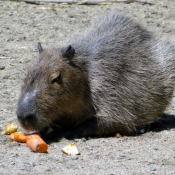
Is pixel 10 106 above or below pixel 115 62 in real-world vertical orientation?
below

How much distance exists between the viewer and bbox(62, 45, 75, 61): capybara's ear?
6.32 meters

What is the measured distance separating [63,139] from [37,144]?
52 cm

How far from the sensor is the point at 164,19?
10.5m

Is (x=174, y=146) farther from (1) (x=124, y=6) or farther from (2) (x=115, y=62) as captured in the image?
(1) (x=124, y=6)

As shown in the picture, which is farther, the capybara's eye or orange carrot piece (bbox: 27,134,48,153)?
the capybara's eye

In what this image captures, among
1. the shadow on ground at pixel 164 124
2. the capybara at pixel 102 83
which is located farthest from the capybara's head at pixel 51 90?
the shadow on ground at pixel 164 124

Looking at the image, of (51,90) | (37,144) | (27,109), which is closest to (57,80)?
(51,90)

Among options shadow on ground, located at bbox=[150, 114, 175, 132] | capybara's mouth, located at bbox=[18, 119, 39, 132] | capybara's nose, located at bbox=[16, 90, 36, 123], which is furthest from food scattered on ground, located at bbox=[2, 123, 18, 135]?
shadow on ground, located at bbox=[150, 114, 175, 132]

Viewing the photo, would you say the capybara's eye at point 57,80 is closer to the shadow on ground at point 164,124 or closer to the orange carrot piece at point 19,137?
the orange carrot piece at point 19,137

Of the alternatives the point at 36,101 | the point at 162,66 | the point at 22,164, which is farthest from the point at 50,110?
the point at 162,66

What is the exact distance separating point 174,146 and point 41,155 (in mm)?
1252

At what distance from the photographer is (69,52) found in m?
6.34

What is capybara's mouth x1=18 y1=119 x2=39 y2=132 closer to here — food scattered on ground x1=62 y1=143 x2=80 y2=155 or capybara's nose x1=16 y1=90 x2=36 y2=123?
capybara's nose x1=16 y1=90 x2=36 y2=123

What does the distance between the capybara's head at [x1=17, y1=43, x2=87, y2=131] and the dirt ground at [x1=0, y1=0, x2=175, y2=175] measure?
276mm
